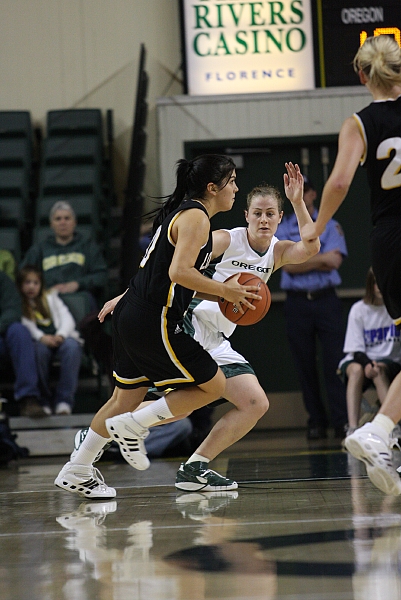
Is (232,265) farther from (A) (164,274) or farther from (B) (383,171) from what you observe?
(B) (383,171)

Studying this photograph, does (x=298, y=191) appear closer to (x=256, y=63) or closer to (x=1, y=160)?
(x=256, y=63)

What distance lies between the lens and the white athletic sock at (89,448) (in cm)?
400

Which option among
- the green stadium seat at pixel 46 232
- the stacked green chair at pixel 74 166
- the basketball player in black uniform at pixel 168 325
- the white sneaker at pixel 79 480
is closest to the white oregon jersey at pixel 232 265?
the basketball player in black uniform at pixel 168 325

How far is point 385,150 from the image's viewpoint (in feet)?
10.6

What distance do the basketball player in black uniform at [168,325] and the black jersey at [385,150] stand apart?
0.72 m

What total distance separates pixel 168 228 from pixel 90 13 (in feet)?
24.1

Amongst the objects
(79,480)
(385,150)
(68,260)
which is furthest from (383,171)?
(68,260)

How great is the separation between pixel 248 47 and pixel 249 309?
19.8ft

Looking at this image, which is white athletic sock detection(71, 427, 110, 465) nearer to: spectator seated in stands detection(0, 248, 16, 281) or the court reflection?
the court reflection

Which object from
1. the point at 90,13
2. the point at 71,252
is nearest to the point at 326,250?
the point at 71,252

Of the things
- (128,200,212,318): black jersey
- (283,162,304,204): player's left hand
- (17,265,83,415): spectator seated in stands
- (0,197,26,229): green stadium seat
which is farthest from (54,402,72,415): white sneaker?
(283,162,304,204): player's left hand

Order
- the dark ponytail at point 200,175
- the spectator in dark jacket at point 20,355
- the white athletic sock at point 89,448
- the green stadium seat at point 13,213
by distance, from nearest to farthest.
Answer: the dark ponytail at point 200,175, the white athletic sock at point 89,448, the spectator in dark jacket at point 20,355, the green stadium seat at point 13,213

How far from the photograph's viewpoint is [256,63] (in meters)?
9.16

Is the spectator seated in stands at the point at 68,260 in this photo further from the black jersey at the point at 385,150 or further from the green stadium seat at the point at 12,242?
the black jersey at the point at 385,150
